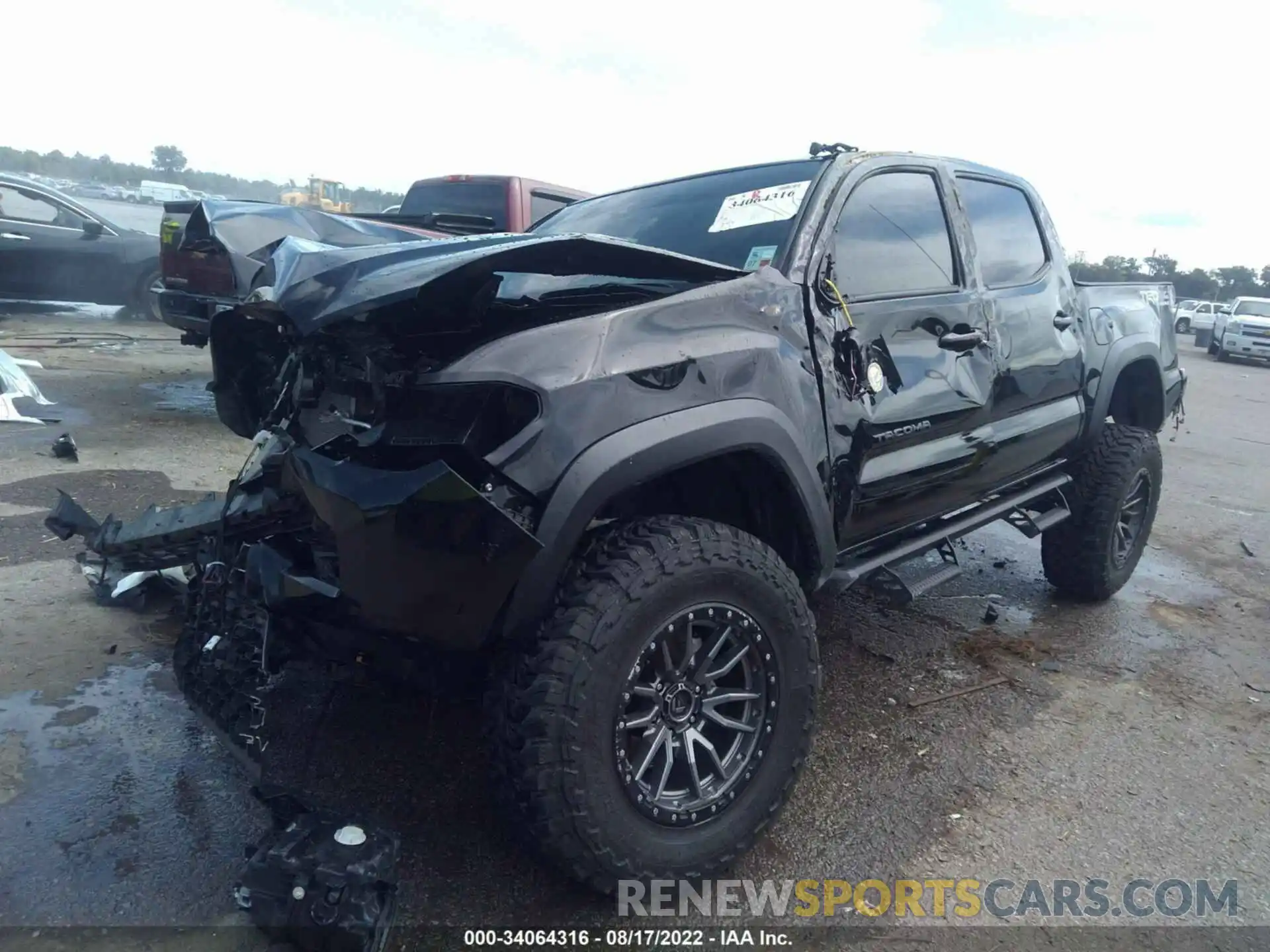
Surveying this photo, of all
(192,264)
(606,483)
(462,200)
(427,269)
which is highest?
(462,200)

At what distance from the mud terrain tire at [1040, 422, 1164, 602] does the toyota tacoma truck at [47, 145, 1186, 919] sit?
1.39 metres

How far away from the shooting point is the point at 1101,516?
446cm

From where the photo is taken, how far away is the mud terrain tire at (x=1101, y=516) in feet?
14.6

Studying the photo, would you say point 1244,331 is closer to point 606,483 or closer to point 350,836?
point 606,483

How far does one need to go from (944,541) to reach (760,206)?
1.48 meters

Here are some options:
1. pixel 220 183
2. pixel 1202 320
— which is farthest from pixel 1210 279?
pixel 220 183

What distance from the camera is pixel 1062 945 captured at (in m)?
2.25

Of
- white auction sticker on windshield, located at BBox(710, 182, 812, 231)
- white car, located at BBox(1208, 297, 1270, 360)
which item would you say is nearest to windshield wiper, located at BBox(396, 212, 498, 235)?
white auction sticker on windshield, located at BBox(710, 182, 812, 231)

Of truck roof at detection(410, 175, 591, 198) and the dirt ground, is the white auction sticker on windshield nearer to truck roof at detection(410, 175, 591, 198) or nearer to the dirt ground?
the dirt ground

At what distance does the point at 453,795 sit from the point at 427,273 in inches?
61.5

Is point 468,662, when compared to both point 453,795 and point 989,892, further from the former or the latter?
point 989,892

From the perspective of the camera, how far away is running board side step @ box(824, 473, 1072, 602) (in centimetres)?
308

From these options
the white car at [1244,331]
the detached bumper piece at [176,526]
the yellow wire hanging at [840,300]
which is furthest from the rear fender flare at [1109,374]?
the white car at [1244,331]

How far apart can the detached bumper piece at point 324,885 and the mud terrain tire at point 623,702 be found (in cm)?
32
